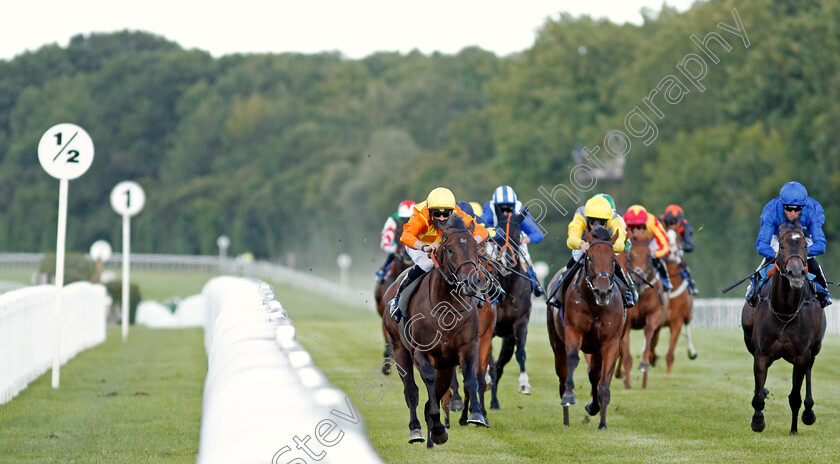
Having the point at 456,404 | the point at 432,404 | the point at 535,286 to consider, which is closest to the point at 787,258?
the point at 432,404

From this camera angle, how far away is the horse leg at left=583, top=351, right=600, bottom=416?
10.1 metres

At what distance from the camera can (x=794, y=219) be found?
915 cm

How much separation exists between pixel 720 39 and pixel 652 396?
91.9 ft

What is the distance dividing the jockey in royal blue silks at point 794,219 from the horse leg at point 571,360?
5.25 feet

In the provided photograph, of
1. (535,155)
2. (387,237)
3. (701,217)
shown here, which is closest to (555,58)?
(535,155)

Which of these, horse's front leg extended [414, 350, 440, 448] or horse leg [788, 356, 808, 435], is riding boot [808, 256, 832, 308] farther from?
horse's front leg extended [414, 350, 440, 448]

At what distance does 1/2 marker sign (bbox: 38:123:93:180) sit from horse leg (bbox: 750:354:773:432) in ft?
24.3

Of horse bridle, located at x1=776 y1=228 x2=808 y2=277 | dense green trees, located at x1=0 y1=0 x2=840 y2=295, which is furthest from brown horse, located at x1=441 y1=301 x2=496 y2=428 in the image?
horse bridle, located at x1=776 y1=228 x2=808 y2=277

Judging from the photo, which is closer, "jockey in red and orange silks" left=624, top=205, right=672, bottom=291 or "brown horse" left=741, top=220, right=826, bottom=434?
"brown horse" left=741, top=220, right=826, bottom=434

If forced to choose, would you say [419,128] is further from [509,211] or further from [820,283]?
[820,283]

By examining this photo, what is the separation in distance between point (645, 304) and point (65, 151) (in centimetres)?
679

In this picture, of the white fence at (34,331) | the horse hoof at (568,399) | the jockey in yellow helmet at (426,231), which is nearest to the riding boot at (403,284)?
the jockey in yellow helmet at (426,231)

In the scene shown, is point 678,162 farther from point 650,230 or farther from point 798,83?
point 650,230

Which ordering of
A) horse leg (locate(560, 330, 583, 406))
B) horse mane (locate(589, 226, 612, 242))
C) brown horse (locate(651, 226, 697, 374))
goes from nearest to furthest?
horse mane (locate(589, 226, 612, 242)) → horse leg (locate(560, 330, 583, 406)) → brown horse (locate(651, 226, 697, 374))
